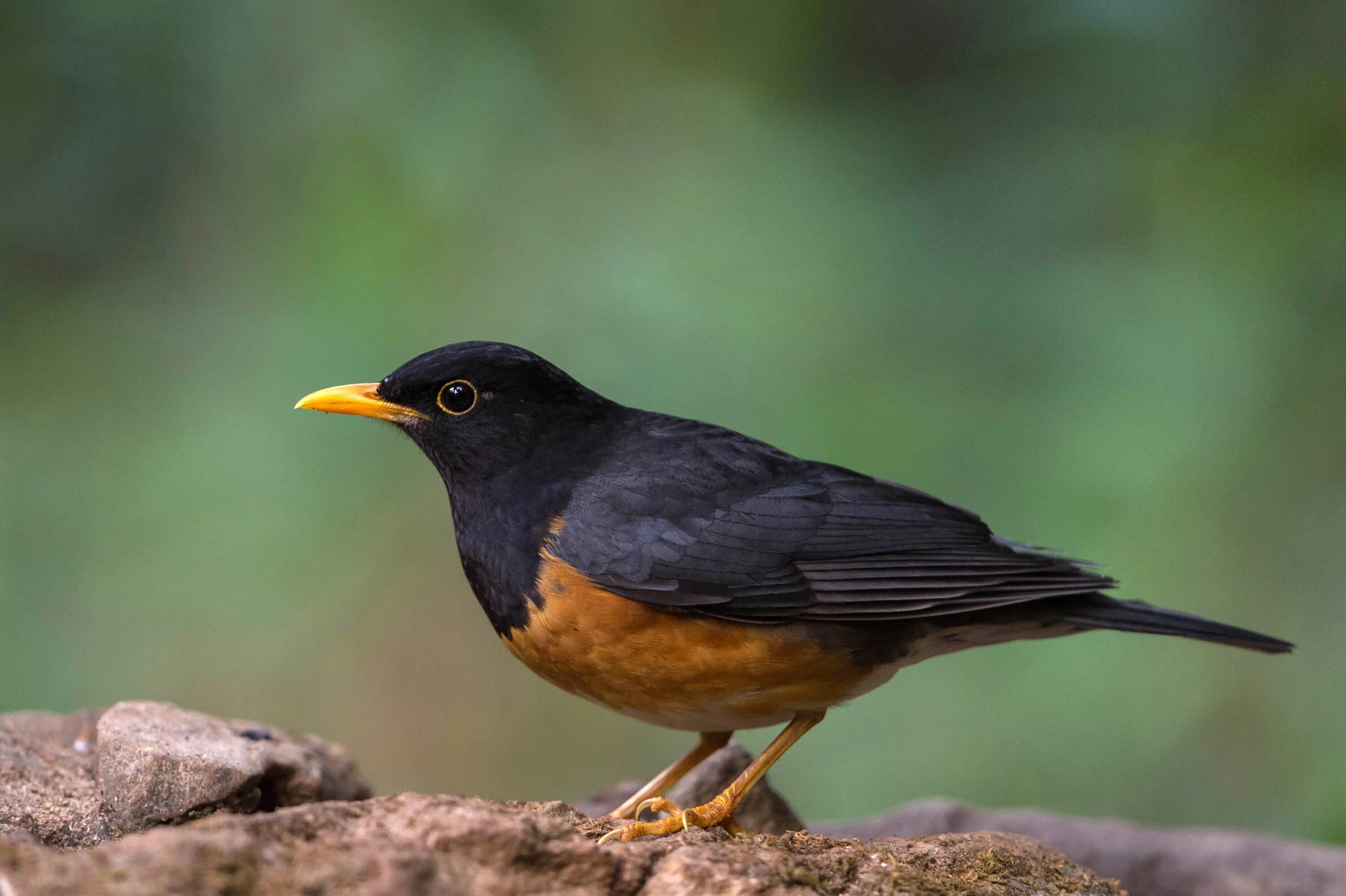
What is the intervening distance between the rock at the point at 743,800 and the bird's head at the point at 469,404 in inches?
57.4

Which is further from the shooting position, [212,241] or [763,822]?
[212,241]

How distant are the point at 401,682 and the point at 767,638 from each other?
3459mm

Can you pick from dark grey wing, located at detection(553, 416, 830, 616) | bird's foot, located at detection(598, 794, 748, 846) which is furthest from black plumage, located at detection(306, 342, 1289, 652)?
bird's foot, located at detection(598, 794, 748, 846)

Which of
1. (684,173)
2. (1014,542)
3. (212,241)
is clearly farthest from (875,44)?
(212,241)

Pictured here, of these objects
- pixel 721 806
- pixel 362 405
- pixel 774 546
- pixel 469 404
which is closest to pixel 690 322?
pixel 469 404

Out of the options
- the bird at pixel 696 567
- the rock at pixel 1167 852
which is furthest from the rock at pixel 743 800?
the rock at pixel 1167 852

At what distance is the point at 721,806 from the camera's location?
3533 millimetres

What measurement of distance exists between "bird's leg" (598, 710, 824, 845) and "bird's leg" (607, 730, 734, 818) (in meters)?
0.25

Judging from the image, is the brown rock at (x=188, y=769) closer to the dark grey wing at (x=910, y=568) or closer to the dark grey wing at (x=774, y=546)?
the dark grey wing at (x=774, y=546)

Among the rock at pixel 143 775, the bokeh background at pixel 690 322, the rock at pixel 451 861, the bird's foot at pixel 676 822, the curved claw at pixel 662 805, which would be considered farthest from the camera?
the bokeh background at pixel 690 322

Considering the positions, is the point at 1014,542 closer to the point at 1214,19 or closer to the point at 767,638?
the point at 767,638

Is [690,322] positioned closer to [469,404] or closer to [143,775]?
[469,404]

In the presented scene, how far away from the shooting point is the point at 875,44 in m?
6.61

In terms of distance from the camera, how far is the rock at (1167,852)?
4.59 meters
